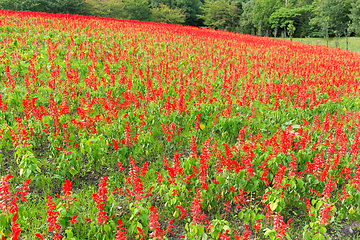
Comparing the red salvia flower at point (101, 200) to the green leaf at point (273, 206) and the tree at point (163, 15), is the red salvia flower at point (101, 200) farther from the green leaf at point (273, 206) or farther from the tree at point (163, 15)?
the tree at point (163, 15)

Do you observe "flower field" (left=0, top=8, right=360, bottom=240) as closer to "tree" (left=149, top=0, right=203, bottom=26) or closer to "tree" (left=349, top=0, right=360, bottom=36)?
"tree" (left=349, top=0, right=360, bottom=36)

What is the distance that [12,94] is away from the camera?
18.7 ft

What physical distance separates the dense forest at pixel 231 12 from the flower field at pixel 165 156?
64.5 feet

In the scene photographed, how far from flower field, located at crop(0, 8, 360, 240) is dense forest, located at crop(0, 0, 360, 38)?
1967cm

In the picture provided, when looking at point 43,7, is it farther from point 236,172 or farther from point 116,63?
point 236,172

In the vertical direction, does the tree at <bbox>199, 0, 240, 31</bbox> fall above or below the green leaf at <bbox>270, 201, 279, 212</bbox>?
above

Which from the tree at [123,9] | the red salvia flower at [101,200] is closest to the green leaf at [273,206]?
the red salvia flower at [101,200]

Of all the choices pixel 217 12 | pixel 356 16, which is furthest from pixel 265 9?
pixel 356 16

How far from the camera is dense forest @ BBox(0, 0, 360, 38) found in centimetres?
2684

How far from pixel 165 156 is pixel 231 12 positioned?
149 feet

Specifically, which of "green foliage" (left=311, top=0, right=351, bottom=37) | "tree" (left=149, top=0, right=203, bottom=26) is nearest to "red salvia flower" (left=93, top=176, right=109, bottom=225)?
"tree" (left=149, top=0, right=203, bottom=26)

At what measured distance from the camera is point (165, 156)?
3.97m

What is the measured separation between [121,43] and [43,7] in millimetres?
19739

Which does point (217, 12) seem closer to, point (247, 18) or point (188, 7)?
point (188, 7)
